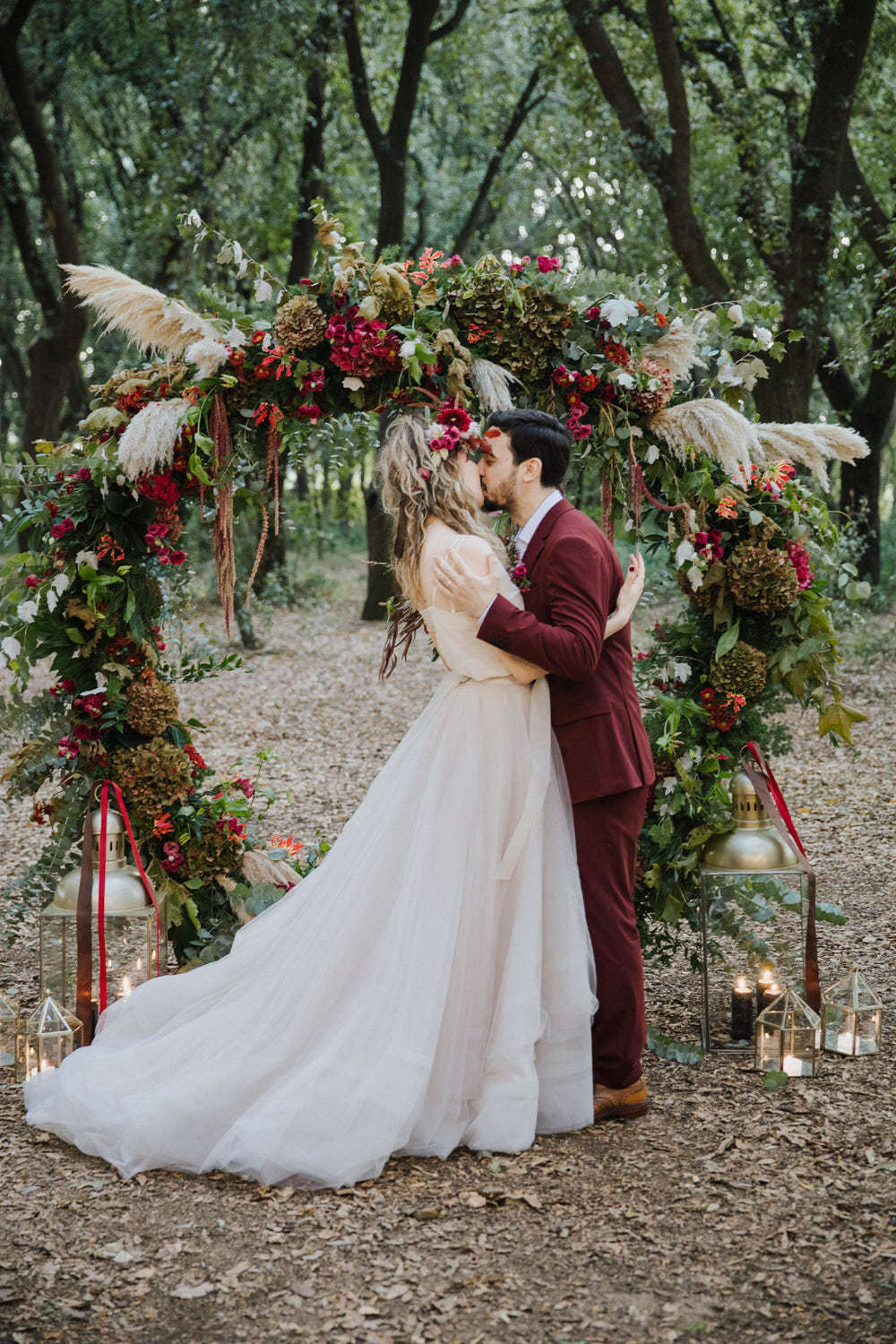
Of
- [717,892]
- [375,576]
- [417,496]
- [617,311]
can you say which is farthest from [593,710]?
[375,576]

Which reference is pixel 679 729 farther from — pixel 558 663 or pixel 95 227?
pixel 95 227

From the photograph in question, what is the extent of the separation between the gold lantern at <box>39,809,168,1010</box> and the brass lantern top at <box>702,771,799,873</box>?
2088 mm

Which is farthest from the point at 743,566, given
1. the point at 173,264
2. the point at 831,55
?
the point at 173,264

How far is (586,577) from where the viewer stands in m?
3.76

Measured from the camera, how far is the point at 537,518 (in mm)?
3961

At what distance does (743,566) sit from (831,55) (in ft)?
25.7

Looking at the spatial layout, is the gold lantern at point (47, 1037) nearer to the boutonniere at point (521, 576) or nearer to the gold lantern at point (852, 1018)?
the boutonniere at point (521, 576)

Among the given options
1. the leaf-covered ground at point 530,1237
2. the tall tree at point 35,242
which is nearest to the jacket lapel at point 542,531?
the leaf-covered ground at point 530,1237

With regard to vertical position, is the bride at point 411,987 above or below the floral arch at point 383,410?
below

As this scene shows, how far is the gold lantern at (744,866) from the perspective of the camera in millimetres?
4469

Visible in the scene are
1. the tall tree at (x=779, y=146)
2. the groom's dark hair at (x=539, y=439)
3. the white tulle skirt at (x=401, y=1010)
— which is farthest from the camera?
the tall tree at (x=779, y=146)

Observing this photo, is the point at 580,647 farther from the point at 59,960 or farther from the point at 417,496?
the point at 59,960

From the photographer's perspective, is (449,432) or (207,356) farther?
(207,356)

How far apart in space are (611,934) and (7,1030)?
2.26 m
